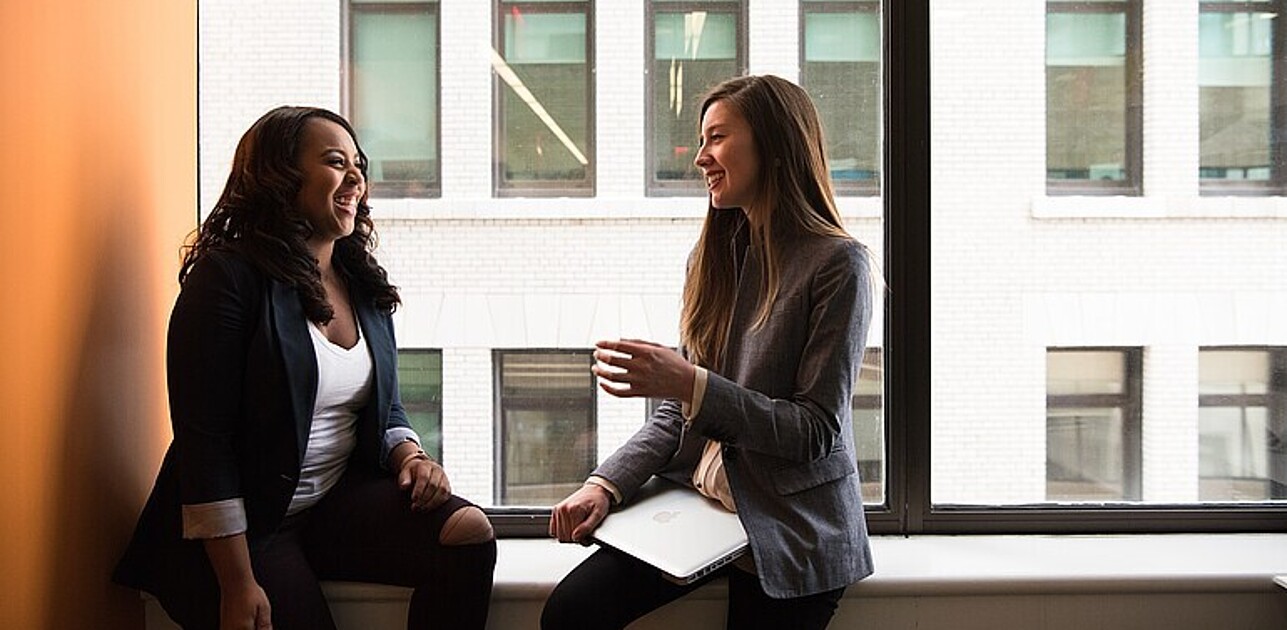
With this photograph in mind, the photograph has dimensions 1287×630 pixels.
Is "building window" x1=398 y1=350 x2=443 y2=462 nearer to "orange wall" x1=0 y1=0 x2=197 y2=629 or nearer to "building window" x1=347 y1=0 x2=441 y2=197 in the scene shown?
"building window" x1=347 y1=0 x2=441 y2=197

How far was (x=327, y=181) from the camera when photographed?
6.64ft

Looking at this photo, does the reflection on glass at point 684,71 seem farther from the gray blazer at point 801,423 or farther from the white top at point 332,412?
the white top at point 332,412

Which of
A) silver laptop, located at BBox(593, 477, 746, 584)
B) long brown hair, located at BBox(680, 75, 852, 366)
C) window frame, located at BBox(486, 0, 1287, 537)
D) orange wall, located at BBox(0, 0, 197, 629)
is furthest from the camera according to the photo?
window frame, located at BBox(486, 0, 1287, 537)

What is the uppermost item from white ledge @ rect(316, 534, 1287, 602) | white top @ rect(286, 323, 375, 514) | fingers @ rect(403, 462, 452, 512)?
white top @ rect(286, 323, 375, 514)

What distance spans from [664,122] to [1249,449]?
1557 millimetres

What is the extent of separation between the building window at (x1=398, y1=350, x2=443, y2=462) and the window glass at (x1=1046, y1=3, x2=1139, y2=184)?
→ 1.46 m

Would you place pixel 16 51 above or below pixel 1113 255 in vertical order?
above

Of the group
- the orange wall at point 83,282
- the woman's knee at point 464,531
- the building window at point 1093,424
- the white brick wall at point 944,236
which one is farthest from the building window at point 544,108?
the building window at point 1093,424

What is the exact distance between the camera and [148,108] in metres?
2.27

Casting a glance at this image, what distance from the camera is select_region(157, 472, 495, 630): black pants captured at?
6.52 feet

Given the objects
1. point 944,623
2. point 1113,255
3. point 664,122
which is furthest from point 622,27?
point 944,623

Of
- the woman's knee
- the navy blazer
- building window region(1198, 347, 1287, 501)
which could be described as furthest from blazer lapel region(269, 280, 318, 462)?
building window region(1198, 347, 1287, 501)

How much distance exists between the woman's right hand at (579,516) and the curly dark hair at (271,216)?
551 mm

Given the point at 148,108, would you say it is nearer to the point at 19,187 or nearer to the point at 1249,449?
the point at 19,187
